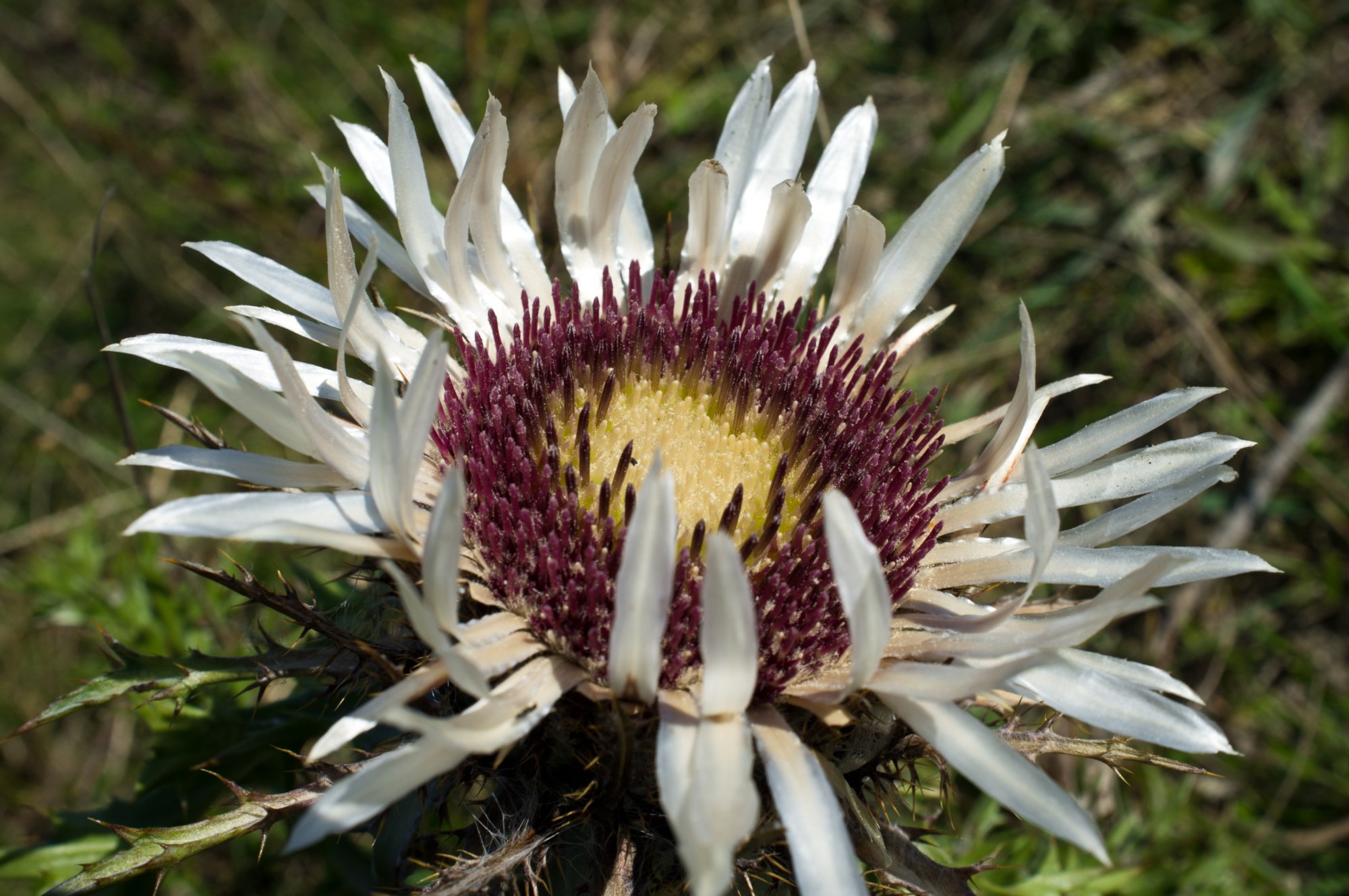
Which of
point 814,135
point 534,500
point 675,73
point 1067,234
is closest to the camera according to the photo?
point 534,500

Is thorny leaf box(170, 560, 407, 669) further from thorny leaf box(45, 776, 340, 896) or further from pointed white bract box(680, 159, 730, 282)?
pointed white bract box(680, 159, 730, 282)

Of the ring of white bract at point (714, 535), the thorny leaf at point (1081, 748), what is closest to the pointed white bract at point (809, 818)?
the ring of white bract at point (714, 535)

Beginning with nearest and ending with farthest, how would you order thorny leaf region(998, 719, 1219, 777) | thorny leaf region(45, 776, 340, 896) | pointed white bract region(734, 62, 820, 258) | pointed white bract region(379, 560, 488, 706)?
pointed white bract region(379, 560, 488, 706), thorny leaf region(45, 776, 340, 896), thorny leaf region(998, 719, 1219, 777), pointed white bract region(734, 62, 820, 258)

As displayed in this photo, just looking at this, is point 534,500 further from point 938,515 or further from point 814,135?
point 814,135

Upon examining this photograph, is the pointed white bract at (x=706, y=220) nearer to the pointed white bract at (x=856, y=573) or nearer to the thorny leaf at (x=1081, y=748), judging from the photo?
the pointed white bract at (x=856, y=573)

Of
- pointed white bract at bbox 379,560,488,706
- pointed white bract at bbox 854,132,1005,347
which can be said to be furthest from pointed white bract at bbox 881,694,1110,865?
pointed white bract at bbox 854,132,1005,347

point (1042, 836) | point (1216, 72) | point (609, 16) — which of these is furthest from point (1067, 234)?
point (1042, 836)
